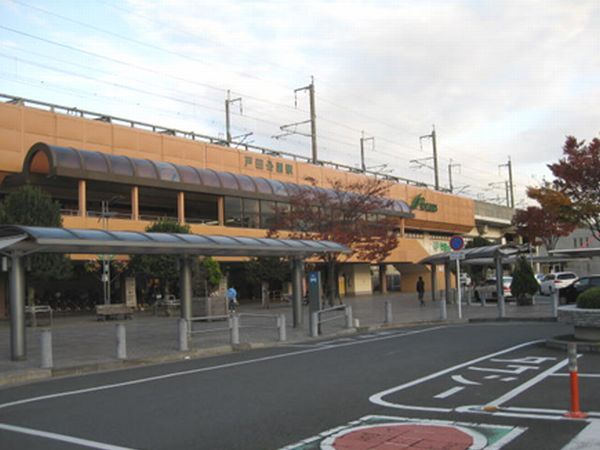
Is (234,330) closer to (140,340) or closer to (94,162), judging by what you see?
(140,340)

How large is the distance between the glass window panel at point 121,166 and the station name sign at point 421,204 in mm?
36825

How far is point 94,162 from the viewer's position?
3522cm

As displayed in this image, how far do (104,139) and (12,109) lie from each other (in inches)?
230

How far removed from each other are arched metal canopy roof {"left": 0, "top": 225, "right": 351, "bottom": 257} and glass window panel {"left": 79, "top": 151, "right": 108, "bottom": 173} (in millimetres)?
16528

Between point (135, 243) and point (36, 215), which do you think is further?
point (36, 215)

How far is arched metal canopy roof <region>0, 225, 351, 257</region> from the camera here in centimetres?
1480

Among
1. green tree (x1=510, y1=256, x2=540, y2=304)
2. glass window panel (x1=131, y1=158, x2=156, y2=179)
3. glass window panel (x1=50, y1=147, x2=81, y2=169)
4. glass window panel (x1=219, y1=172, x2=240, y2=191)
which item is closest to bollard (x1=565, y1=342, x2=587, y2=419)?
green tree (x1=510, y1=256, x2=540, y2=304)

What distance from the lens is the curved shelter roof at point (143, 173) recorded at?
33562 mm

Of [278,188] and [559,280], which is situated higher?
[278,188]

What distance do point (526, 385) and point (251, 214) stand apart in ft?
118

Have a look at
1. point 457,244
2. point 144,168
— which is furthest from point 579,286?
point 144,168

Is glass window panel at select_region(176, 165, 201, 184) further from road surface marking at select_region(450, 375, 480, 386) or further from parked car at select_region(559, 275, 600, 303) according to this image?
road surface marking at select_region(450, 375, 480, 386)

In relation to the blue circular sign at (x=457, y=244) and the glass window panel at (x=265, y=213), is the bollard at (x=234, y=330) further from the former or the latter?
the glass window panel at (x=265, y=213)

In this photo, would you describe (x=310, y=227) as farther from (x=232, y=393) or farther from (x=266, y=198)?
(x=232, y=393)
